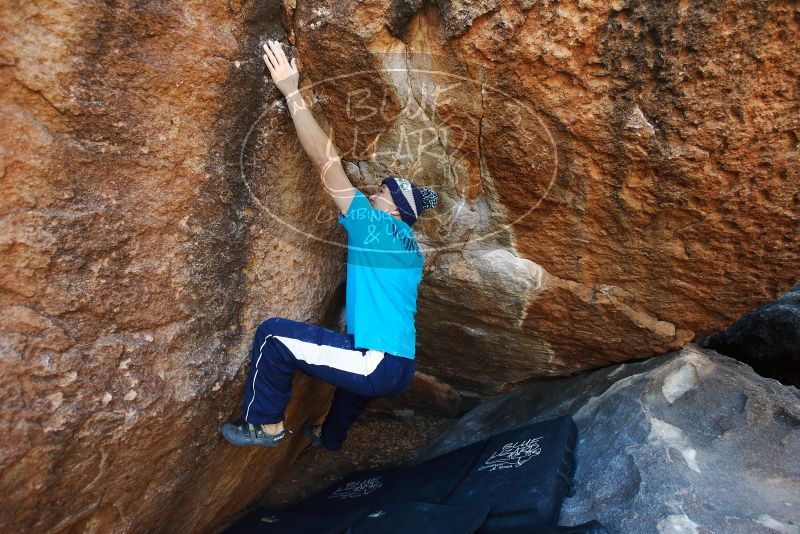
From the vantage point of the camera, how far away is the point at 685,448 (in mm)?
2352

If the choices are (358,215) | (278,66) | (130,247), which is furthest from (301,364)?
(278,66)

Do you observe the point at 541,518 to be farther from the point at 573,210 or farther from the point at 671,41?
the point at 671,41

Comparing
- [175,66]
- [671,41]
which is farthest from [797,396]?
[175,66]

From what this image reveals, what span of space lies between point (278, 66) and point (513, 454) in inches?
71.2

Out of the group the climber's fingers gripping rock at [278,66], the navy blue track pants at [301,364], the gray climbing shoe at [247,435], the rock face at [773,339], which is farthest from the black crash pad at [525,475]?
the climber's fingers gripping rock at [278,66]

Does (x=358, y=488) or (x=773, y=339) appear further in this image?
(x=773, y=339)

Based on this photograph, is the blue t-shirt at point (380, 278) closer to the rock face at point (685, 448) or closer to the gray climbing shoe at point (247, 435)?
the gray climbing shoe at point (247, 435)

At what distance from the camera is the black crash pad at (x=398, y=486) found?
271cm

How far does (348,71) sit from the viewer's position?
7.35 feet

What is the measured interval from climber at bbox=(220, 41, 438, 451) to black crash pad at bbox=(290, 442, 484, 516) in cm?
53

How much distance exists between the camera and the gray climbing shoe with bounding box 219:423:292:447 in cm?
237

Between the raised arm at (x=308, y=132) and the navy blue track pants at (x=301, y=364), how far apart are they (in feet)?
1.61

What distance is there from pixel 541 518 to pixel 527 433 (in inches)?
22.7

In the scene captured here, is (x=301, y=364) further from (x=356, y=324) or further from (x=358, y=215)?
(x=358, y=215)
